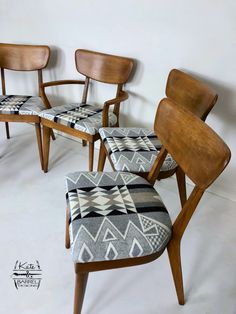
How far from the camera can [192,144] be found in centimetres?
102

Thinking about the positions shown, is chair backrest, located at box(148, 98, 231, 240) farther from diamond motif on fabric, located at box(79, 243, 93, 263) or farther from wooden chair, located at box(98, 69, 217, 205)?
diamond motif on fabric, located at box(79, 243, 93, 263)

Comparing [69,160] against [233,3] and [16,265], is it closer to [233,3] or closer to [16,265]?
[16,265]

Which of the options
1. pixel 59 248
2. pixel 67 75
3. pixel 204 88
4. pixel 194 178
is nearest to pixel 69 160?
pixel 67 75

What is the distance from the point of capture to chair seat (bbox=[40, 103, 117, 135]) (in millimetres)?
1701

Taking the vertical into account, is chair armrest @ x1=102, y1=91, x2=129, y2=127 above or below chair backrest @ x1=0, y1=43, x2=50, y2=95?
below

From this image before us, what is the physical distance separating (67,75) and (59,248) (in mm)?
1335

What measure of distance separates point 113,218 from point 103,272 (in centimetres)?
46

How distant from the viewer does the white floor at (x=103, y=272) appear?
1.22m

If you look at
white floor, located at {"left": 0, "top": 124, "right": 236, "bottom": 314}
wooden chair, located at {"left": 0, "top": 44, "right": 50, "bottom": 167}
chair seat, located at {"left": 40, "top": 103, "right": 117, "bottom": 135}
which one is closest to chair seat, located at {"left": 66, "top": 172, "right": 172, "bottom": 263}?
white floor, located at {"left": 0, "top": 124, "right": 236, "bottom": 314}

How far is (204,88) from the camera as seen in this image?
1.42 m

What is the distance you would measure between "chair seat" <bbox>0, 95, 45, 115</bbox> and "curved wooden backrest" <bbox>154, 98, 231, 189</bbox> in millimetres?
959

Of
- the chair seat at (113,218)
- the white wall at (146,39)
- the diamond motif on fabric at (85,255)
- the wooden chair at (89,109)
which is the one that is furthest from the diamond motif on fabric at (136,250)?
the white wall at (146,39)

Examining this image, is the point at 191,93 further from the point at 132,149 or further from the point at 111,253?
the point at 111,253

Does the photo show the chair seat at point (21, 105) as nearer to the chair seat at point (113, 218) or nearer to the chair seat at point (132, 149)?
the chair seat at point (132, 149)
